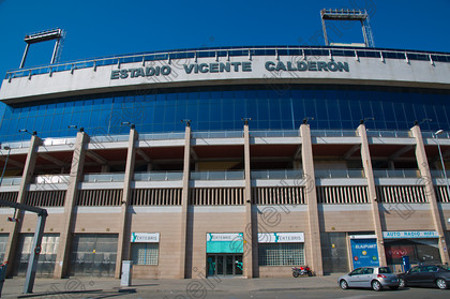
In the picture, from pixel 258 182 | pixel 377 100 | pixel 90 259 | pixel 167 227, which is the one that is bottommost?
pixel 90 259

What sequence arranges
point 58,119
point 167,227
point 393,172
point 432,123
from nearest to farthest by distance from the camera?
point 167,227 → point 393,172 → point 432,123 → point 58,119

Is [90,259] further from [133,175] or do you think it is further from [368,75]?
[368,75]

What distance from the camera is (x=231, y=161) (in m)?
31.7

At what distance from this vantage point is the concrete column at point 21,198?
26.2 m

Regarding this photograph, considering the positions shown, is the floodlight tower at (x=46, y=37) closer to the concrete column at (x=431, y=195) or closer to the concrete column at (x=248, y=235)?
the concrete column at (x=248, y=235)

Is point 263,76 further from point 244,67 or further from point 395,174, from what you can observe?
point 395,174

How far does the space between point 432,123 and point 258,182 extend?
2340cm

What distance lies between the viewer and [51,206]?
2750 centimetres

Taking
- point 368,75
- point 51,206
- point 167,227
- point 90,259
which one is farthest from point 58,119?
point 368,75

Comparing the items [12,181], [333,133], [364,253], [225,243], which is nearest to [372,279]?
[364,253]

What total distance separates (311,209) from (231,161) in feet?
35.2

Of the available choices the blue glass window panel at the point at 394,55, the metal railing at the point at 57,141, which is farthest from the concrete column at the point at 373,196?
the metal railing at the point at 57,141

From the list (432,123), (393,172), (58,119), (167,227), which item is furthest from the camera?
(58,119)

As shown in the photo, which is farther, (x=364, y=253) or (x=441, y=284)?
(x=364, y=253)
